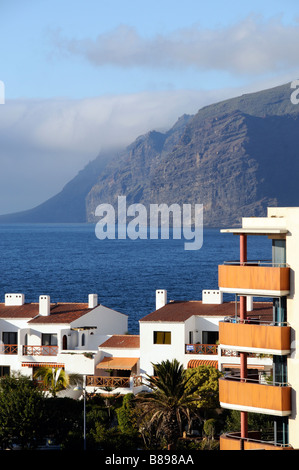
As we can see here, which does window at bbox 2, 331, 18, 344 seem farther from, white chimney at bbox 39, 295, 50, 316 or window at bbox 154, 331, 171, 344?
window at bbox 154, 331, 171, 344

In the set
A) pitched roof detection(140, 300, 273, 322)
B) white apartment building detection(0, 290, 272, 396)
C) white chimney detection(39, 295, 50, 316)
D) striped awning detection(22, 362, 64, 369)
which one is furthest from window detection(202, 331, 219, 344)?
white chimney detection(39, 295, 50, 316)

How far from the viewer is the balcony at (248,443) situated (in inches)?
1406

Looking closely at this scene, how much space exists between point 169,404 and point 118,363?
45.3 ft

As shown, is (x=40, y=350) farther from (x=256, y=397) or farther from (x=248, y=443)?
(x=256, y=397)

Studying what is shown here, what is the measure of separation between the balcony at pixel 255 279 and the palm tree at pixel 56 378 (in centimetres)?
2590

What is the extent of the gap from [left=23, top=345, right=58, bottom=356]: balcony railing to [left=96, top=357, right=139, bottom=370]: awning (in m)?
4.22

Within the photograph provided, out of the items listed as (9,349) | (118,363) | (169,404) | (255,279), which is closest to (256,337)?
(255,279)

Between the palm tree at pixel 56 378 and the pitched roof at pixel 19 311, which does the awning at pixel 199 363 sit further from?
the pitched roof at pixel 19 311

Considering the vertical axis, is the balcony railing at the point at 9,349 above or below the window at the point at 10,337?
below

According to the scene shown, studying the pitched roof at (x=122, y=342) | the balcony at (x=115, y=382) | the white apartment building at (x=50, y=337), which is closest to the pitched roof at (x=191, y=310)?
the pitched roof at (x=122, y=342)

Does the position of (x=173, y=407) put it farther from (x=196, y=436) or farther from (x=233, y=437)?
(x=233, y=437)

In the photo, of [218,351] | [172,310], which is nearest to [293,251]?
[218,351]
